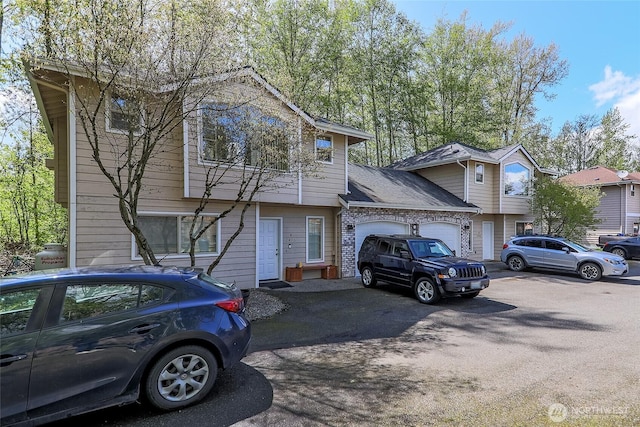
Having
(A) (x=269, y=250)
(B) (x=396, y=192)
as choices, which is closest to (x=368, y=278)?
(A) (x=269, y=250)

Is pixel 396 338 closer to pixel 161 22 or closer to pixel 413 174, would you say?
pixel 161 22

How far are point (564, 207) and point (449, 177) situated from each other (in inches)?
220

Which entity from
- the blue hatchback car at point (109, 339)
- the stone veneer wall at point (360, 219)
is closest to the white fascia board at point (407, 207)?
the stone veneer wall at point (360, 219)

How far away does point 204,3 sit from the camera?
6.05 metres

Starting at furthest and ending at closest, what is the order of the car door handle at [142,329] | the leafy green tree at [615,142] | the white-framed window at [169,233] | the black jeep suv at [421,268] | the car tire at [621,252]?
1. the leafy green tree at [615,142]
2. the car tire at [621,252]
3. the white-framed window at [169,233]
4. the black jeep suv at [421,268]
5. the car door handle at [142,329]

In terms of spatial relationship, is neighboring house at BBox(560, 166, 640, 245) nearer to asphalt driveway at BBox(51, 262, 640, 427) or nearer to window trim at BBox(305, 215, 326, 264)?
asphalt driveway at BBox(51, 262, 640, 427)

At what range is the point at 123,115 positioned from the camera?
728 cm

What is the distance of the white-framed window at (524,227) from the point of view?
1919cm

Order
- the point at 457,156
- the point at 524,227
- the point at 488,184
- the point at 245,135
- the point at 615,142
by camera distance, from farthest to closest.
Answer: the point at 615,142
the point at 524,227
the point at 488,184
the point at 457,156
the point at 245,135

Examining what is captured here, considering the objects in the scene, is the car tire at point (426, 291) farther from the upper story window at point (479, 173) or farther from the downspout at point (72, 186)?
the upper story window at point (479, 173)

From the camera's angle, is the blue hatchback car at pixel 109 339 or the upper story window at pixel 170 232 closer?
the blue hatchback car at pixel 109 339

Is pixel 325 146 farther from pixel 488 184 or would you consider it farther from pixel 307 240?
pixel 488 184

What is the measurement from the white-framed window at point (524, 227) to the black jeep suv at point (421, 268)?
1249 centimetres

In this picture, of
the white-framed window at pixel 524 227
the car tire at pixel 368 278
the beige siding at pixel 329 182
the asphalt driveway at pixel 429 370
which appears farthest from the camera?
the white-framed window at pixel 524 227
